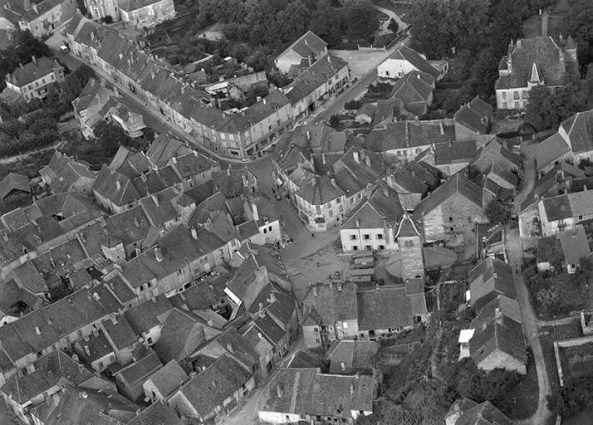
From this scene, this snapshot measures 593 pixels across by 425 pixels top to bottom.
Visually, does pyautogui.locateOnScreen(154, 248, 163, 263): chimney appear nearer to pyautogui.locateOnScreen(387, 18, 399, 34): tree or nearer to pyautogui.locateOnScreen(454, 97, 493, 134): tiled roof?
pyautogui.locateOnScreen(454, 97, 493, 134): tiled roof

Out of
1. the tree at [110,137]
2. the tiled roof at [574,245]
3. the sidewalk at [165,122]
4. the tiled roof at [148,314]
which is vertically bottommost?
the sidewalk at [165,122]

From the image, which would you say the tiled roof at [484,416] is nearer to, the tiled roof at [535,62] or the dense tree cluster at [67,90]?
the tiled roof at [535,62]

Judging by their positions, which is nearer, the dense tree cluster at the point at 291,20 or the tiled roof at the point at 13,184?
the tiled roof at the point at 13,184

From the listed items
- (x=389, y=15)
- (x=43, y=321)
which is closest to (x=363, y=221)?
(x=43, y=321)

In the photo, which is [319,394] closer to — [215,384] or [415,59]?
[215,384]

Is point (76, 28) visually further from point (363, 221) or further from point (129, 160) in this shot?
point (363, 221)

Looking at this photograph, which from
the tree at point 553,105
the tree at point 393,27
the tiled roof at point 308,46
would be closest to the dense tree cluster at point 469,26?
the tree at point 393,27
